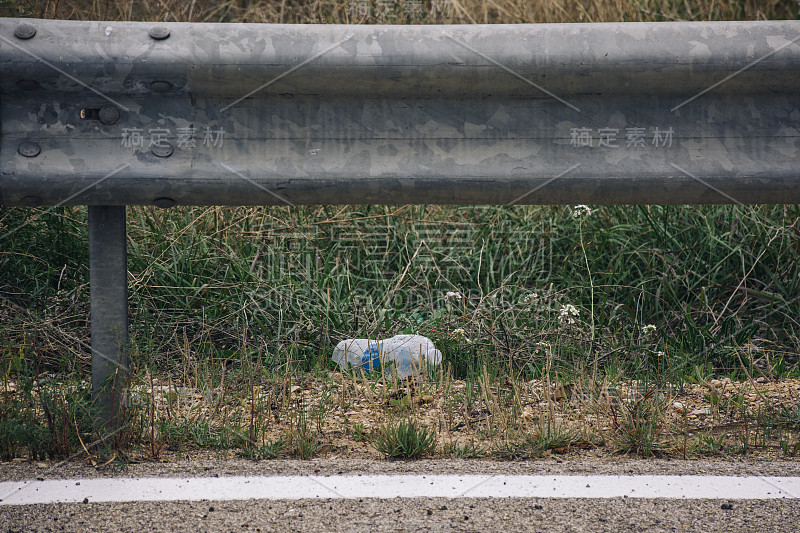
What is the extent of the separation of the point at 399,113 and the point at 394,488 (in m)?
1.25

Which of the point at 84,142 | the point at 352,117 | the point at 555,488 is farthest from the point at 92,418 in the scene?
the point at 555,488

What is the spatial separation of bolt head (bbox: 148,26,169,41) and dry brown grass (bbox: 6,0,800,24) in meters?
3.86

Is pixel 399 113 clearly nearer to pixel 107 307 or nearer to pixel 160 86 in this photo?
pixel 160 86

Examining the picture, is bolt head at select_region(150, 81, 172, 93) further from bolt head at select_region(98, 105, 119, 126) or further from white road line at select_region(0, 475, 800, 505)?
white road line at select_region(0, 475, 800, 505)

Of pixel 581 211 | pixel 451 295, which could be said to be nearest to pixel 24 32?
pixel 451 295

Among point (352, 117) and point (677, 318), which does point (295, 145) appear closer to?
point (352, 117)

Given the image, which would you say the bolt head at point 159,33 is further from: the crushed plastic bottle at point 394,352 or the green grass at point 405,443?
the crushed plastic bottle at point 394,352

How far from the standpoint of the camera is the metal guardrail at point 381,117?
7.97ft

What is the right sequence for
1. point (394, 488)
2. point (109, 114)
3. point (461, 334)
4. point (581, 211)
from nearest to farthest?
point (394, 488), point (109, 114), point (461, 334), point (581, 211)

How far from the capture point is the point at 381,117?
8.31 feet

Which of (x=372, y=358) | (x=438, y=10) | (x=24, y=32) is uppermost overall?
(x=438, y=10)

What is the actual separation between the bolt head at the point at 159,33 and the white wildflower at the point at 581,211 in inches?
111

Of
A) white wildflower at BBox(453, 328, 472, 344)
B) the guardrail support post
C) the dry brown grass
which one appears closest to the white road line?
the guardrail support post

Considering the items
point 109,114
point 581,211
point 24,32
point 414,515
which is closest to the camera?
point 414,515
